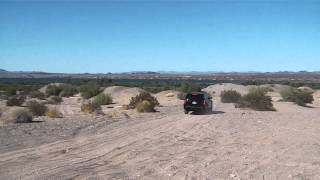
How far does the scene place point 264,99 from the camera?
1826 inches

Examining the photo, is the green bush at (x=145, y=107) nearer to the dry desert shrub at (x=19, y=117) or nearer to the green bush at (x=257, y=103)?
the green bush at (x=257, y=103)

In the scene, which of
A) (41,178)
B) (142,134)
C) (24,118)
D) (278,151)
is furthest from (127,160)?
(24,118)

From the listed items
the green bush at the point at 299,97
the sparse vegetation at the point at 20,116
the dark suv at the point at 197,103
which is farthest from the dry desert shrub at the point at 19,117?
the green bush at the point at 299,97

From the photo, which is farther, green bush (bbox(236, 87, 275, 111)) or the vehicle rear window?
green bush (bbox(236, 87, 275, 111))

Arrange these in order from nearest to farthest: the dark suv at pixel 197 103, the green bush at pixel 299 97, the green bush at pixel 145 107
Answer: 1. the dark suv at pixel 197 103
2. the green bush at pixel 145 107
3. the green bush at pixel 299 97

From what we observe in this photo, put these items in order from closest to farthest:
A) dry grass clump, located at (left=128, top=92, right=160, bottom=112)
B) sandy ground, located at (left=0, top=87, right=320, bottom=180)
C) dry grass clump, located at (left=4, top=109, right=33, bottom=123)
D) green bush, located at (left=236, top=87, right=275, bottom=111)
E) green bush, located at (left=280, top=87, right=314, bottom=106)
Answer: sandy ground, located at (left=0, top=87, right=320, bottom=180) < dry grass clump, located at (left=4, top=109, right=33, bottom=123) < dry grass clump, located at (left=128, top=92, right=160, bottom=112) < green bush, located at (left=236, top=87, right=275, bottom=111) < green bush, located at (left=280, top=87, right=314, bottom=106)

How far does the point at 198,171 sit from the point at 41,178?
4.57 meters

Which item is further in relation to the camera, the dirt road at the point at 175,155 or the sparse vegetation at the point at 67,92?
the sparse vegetation at the point at 67,92

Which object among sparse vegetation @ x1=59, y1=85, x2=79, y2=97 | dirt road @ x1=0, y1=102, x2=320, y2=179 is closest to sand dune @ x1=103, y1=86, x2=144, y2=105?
sparse vegetation @ x1=59, y1=85, x2=79, y2=97

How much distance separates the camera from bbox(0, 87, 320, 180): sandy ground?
1498 cm

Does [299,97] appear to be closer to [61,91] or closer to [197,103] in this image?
[197,103]

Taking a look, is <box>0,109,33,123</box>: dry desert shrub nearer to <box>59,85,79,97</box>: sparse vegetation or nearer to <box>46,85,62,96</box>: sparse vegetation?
<box>46,85,62,96</box>: sparse vegetation

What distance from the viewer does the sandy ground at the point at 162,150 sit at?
590 inches

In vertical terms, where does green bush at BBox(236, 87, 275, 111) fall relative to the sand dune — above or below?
above
